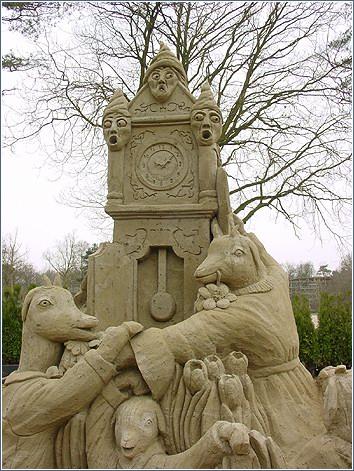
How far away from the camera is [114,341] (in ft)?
9.43

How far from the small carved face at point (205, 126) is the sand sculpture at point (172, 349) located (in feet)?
0.03


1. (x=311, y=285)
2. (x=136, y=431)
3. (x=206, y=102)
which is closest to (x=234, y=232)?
(x=206, y=102)

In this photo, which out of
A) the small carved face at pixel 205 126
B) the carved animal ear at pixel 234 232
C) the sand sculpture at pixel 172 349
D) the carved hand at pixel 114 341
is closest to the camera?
the sand sculpture at pixel 172 349

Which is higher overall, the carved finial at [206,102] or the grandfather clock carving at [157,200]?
the carved finial at [206,102]

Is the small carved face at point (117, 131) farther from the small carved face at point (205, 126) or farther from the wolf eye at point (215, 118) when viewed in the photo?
the wolf eye at point (215, 118)

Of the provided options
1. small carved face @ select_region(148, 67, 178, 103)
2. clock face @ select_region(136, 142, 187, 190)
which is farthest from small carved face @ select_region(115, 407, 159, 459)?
small carved face @ select_region(148, 67, 178, 103)

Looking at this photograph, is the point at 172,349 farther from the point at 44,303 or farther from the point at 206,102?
the point at 206,102

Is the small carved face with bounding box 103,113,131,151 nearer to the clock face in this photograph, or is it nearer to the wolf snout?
the clock face

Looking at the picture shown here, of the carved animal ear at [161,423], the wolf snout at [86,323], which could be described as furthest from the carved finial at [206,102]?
the carved animal ear at [161,423]

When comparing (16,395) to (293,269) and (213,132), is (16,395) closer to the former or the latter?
(213,132)

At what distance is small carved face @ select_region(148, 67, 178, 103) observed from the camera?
385 cm

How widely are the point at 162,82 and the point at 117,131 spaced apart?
1.72ft

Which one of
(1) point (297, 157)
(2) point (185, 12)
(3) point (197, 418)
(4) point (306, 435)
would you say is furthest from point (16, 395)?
(2) point (185, 12)

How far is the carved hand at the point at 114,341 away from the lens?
2857mm
